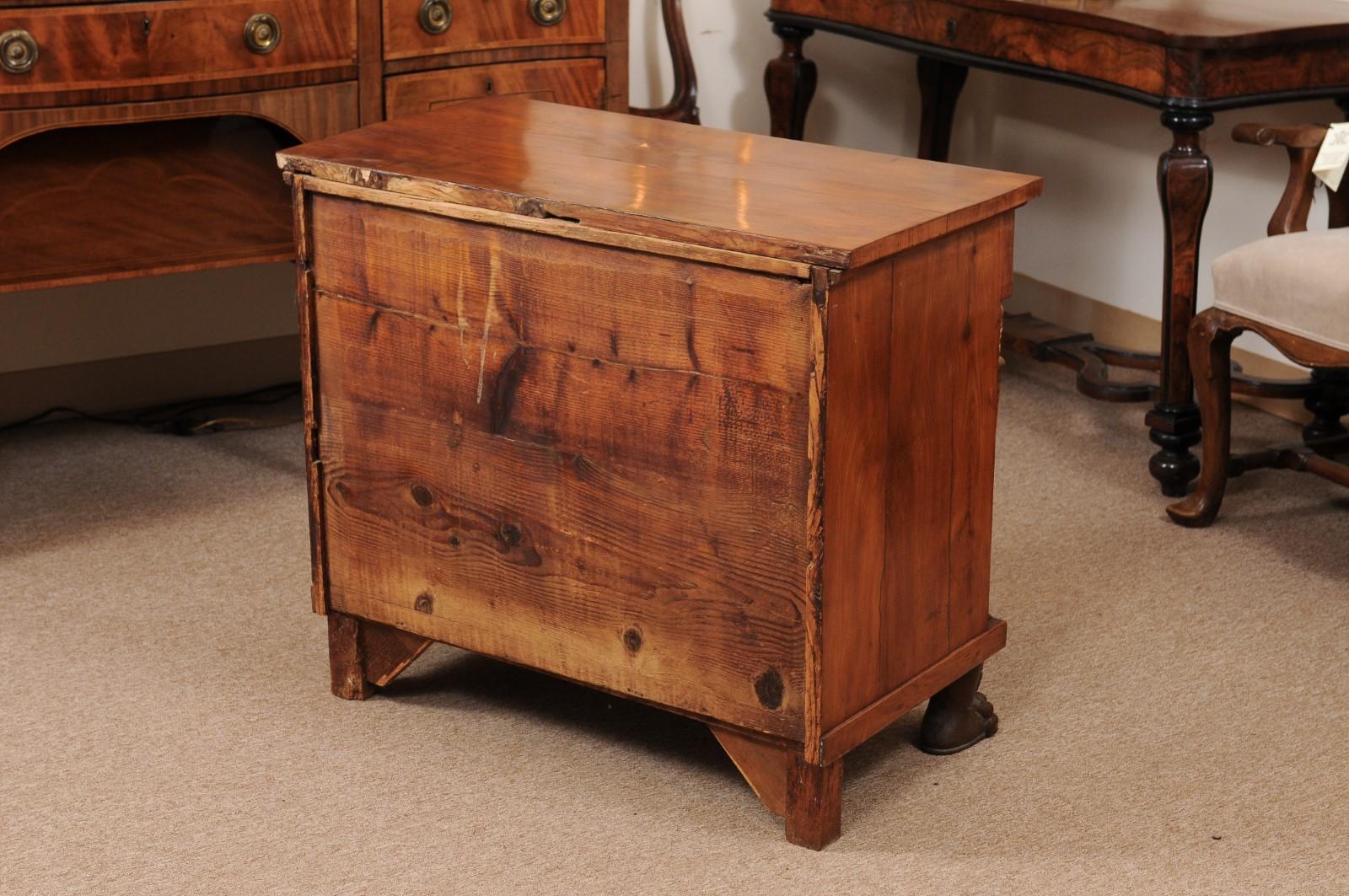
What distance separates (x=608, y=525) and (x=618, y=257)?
30 centimetres

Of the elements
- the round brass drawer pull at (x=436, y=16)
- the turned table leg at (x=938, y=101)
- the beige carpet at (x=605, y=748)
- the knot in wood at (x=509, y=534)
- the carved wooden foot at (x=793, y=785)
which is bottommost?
the beige carpet at (x=605, y=748)

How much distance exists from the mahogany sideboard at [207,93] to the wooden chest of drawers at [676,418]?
535 millimetres

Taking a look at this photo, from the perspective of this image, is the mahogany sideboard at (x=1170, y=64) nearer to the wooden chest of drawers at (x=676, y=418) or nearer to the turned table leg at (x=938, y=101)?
the turned table leg at (x=938, y=101)

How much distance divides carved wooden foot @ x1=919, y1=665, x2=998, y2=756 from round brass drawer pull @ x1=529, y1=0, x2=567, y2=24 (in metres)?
1.38

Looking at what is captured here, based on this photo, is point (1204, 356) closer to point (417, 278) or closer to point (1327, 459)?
point (1327, 459)

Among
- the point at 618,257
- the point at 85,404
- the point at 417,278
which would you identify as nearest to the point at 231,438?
the point at 85,404

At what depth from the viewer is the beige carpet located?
1.82m

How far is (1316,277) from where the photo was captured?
243 cm

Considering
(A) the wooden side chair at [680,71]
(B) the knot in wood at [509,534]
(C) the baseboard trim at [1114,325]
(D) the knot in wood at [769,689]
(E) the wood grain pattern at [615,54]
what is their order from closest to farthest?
(D) the knot in wood at [769,689], (B) the knot in wood at [509,534], (E) the wood grain pattern at [615,54], (C) the baseboard trim at [1114,325], (A) the wooden side chair at [680,71]

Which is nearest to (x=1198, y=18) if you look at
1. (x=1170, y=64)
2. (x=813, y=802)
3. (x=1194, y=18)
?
(x=1194, y=18)

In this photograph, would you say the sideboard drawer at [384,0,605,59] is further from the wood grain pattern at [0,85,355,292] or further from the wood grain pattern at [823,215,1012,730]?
the wood grain pattern at [823,215,1012,730]

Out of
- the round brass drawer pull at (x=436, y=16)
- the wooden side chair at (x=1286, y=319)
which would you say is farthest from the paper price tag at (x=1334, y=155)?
the round brass drawer pull at (x=436, y=16)

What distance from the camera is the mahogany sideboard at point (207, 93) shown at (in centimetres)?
241

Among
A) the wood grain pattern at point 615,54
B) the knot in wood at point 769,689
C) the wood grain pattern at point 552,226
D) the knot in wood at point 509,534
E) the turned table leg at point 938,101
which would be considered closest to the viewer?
the wood grain pattern at point 552,226
